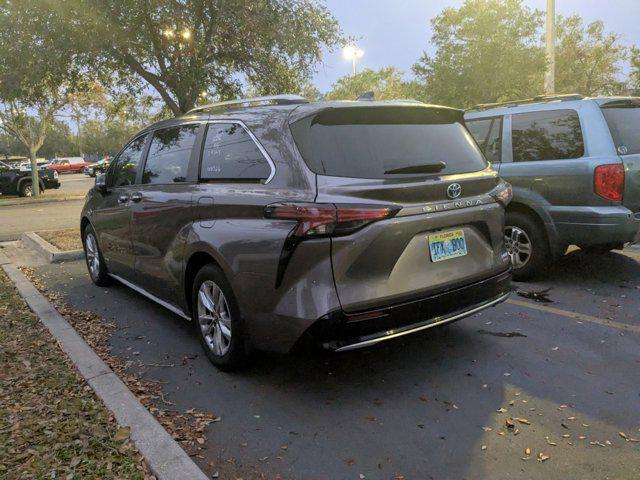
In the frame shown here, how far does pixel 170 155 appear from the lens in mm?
4379

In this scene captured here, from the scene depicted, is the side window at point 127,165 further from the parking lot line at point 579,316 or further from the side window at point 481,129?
the parking lot line at point 579,316

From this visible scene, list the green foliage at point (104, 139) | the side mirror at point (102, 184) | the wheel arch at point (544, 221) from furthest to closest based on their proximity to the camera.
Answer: the green foliage at point (104, 139), the side mirror at point (102, 184), the wheel arch at point (544, 221)

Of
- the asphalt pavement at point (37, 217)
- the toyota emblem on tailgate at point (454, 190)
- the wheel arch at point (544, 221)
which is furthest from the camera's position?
the asphalt pavement at point (37, 217)

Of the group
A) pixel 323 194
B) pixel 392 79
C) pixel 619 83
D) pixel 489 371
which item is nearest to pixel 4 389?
pixel 323 194

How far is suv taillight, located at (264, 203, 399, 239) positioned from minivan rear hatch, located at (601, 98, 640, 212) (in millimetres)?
3232

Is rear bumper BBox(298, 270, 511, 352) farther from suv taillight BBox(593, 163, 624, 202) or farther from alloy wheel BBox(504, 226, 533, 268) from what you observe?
alloy wheel BBox(504, 226, 533, 268)

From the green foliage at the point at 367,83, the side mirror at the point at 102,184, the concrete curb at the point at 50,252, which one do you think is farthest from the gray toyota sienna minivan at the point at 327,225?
the green foliage at the point at 367,83

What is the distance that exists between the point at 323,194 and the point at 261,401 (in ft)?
4.59

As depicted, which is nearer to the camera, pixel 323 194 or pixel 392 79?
pixel 323 194

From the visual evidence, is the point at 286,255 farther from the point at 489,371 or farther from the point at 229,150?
the point at 489,371

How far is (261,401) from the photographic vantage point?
3.28 m

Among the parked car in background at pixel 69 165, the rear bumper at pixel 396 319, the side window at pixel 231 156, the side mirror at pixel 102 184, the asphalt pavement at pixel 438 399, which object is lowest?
the asphalt pavement at pixel 438 399

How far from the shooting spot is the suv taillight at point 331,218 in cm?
282

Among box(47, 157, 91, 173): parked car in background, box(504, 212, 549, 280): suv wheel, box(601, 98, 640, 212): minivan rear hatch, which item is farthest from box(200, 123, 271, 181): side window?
box(47, 157, 91, 173): parked car in background
